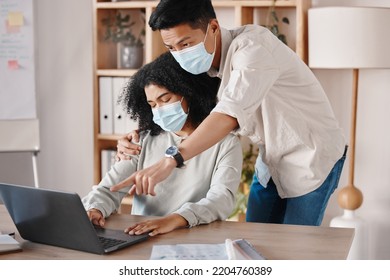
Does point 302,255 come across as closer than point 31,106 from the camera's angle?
Yes

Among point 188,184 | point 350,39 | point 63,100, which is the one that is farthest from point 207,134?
point 63,100

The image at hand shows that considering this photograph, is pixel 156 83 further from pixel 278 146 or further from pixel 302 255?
pixel 302 255

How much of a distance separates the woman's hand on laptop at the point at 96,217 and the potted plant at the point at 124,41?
204 centimetres

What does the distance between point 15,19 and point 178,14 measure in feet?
7.51

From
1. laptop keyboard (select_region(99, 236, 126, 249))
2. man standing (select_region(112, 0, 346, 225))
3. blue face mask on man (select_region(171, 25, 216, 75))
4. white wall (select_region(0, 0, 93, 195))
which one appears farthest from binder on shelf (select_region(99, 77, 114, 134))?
laptop keyboard (select_region(99, 236, 126, 249))

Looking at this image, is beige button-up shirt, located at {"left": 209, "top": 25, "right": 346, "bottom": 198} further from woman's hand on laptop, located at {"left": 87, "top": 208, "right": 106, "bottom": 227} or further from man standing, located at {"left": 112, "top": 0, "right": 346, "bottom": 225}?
woman's hand on laptop, located at {"left": 87, "top": 208, "right": 106, "bottom": 227}

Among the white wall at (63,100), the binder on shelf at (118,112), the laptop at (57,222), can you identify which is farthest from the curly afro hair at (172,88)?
the white wall at (63,100)

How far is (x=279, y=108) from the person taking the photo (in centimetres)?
210

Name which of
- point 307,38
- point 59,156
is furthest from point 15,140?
point 307,38

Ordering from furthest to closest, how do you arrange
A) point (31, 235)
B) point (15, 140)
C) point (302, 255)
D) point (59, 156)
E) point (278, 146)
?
point (59, 156) < point (15, 140) < point (278, 146) < point (31, 235) < point (302, 255)

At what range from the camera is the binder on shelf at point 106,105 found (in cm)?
397

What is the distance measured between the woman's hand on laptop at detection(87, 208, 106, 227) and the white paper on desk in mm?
294

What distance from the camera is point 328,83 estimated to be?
12.1 feet

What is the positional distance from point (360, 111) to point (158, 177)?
7.12 feet
